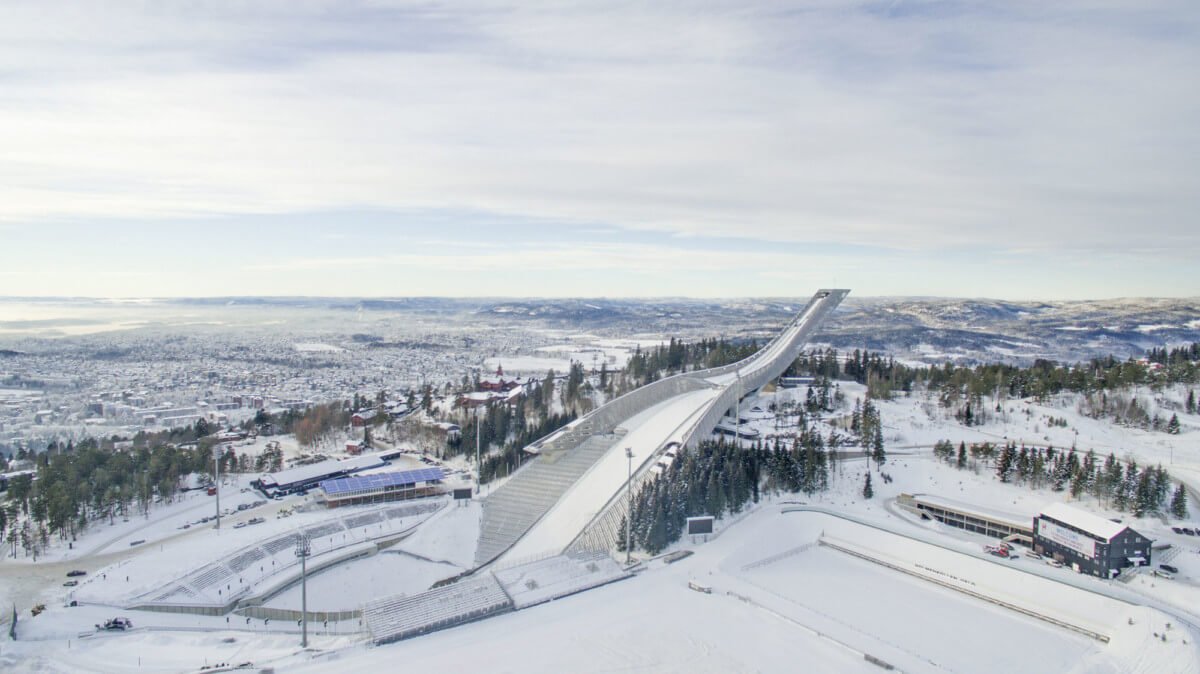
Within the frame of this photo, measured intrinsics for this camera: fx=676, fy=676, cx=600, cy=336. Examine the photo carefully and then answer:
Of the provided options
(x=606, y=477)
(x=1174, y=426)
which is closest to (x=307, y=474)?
(x=606, y=477)

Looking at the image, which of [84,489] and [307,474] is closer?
[84,489]

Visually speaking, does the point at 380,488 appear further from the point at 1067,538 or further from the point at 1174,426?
the point at 1174,426

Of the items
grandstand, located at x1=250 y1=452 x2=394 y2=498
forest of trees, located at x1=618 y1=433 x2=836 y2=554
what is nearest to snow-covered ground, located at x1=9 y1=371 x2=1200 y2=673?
forest of trees, located at x1=618 y1=433 x2=836 y2=554

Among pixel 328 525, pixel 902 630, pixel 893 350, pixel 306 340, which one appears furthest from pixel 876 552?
pixel 306 340

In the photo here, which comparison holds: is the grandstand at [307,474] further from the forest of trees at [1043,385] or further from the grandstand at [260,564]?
the forest of trees at [1043,385]

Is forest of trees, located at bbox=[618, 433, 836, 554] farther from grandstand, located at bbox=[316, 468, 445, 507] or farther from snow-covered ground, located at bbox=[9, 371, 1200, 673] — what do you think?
grandstand, located at bbox=[316, 468, 445, 507]

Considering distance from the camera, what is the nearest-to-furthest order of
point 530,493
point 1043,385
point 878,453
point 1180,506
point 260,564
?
point 260,564 < point 1180,506 < point 530,493 < point 878,453 < point 1043,385

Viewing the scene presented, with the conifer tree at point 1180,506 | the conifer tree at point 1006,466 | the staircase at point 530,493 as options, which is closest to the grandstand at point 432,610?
the staircase at point 530,493
